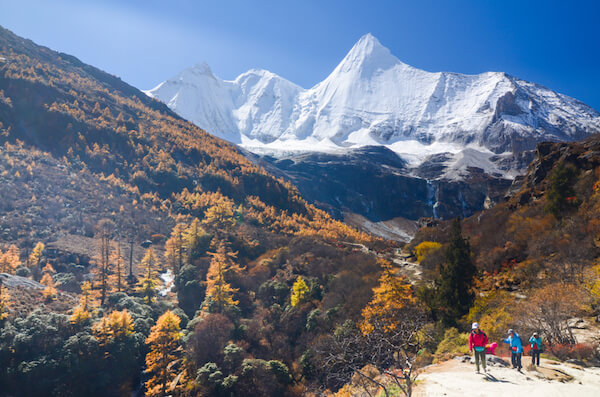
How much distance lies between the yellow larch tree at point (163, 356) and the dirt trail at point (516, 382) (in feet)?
88.3

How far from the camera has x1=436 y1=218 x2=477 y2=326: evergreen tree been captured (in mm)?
26047

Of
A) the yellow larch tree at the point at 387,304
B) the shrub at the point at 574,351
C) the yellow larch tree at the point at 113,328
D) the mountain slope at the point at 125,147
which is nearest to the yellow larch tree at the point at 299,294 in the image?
the yellow larch tree at the point at 387,304

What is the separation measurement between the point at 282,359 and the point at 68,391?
19879mm

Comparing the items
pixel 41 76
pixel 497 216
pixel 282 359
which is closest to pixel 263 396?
pixel 282 359

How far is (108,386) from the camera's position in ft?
106

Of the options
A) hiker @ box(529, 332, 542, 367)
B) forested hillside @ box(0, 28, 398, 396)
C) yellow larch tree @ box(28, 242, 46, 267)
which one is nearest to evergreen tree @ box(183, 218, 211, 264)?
forested hillside @ box(0, 28, 398, 396)

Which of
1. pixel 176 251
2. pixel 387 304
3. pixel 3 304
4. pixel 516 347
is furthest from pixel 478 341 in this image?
pixel 176 251

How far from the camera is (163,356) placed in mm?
33031

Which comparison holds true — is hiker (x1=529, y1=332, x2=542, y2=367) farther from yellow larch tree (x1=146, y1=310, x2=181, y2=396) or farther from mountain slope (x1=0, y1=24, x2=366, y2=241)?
mountain slope (x1=0, y1=24, x2=366, y2=241)

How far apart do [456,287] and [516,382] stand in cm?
1503

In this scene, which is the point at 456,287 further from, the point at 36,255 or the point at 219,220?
the point at 36,255

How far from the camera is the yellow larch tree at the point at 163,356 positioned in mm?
31438

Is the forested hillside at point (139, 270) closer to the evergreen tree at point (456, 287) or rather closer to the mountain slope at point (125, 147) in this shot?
the mountain slope at point (125, 147)

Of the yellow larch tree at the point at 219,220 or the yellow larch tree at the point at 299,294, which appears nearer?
the yellow larch tree at the point at 299,294
